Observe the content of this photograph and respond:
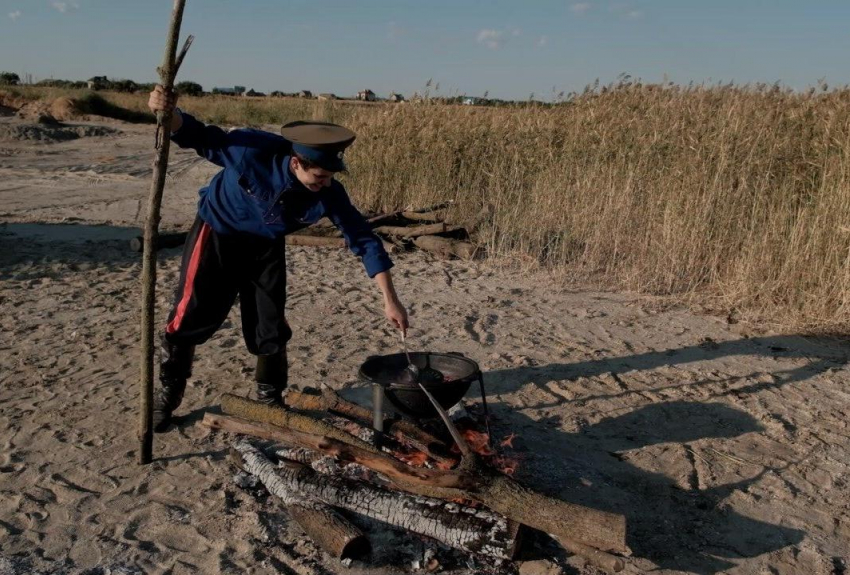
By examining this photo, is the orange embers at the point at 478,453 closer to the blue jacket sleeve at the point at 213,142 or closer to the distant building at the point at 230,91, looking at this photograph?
the blue jacket sleeve at the point at 213,142

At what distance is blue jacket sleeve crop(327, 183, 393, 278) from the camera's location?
3953mm

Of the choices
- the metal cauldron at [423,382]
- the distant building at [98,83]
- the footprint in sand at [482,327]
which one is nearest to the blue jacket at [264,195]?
the metal cauldron at [423,382]

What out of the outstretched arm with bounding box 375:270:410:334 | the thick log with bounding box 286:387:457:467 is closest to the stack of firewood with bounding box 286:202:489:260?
the thick log with bounding box 286:387:457:467

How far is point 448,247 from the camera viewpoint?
9.25 metres

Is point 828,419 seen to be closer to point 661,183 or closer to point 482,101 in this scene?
point 661,183

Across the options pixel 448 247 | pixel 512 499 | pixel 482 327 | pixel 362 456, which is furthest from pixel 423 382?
pixel 448 247

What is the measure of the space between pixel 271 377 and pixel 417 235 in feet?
17.3

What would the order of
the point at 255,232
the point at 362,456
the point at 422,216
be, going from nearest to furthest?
1. the point at 362,456
2. the point at 255,232
3. the point at 422,216

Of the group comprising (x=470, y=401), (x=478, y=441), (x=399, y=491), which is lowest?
(x=470, y=401)

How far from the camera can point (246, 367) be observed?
221 inches

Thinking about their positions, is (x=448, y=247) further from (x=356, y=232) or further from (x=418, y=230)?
(x=356, y=232)

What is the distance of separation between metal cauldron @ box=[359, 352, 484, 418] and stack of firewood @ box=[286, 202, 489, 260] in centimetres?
501

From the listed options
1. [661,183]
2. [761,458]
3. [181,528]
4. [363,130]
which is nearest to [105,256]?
[363,130]

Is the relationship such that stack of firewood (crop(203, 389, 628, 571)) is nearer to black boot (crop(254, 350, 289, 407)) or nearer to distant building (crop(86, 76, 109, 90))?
black boot (crop(254, 350, 289, 407))
